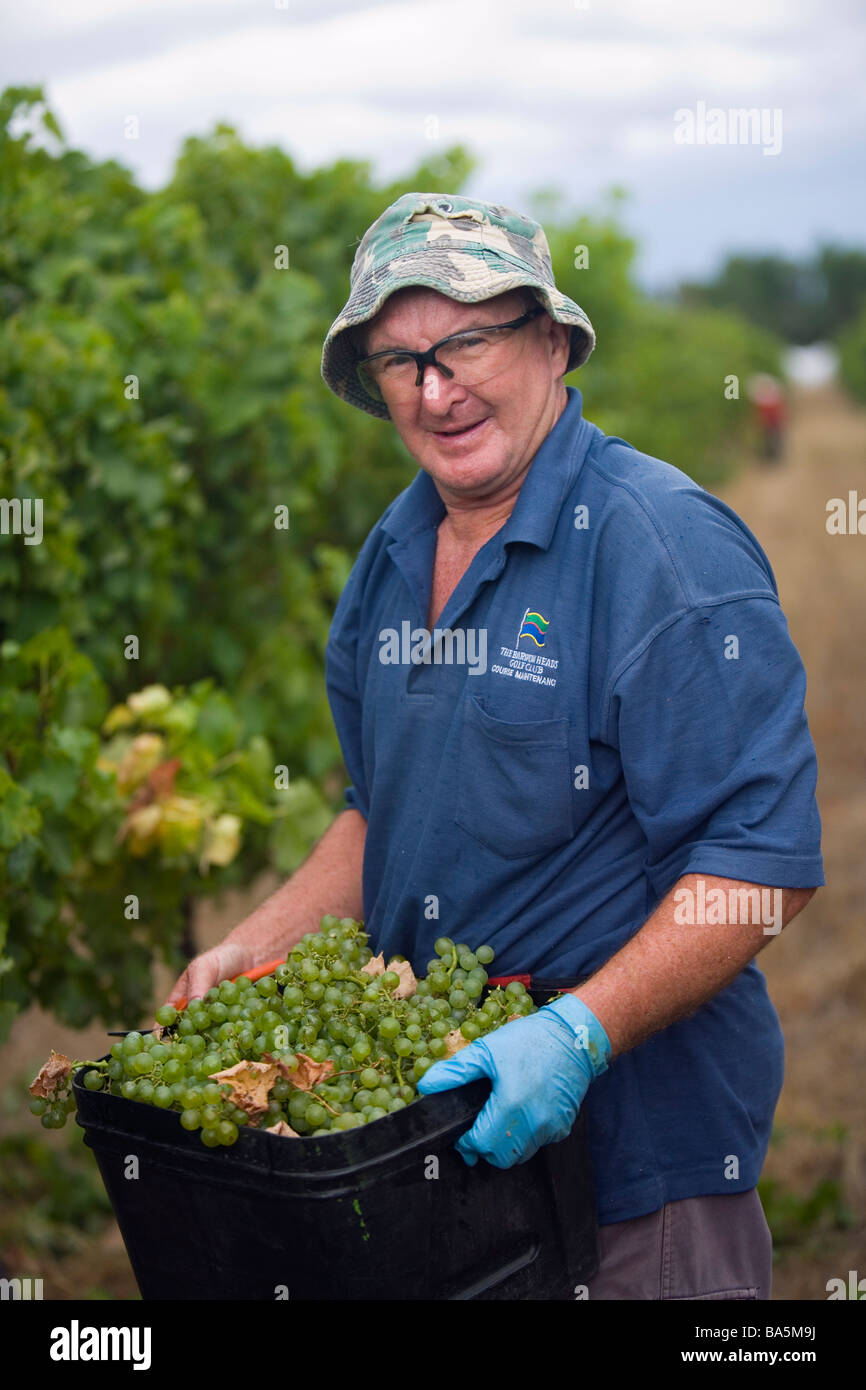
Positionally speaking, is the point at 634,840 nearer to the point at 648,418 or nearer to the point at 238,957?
the point at 238,957

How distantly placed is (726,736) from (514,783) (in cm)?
33

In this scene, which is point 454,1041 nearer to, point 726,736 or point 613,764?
point 613,764

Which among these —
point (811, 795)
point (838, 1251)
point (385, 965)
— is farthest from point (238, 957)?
point (838, 1251)

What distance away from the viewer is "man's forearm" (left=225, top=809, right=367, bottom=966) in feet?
7.92

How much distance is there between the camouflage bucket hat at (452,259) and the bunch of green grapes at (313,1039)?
968 mm

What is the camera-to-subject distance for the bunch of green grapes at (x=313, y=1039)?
174cm

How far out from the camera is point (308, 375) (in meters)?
4.52

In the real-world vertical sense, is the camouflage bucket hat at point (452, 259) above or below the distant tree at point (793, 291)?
below

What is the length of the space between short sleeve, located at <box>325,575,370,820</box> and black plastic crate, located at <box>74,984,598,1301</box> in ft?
2.66

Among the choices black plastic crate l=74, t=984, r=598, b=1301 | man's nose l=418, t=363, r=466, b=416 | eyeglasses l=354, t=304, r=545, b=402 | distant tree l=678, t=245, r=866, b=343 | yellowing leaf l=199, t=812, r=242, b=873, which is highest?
distant tree l=678, t=245, r=866, b=343

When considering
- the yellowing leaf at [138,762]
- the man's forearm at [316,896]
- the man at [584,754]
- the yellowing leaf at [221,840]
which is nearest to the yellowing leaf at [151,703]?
the yellowing leaf at [138,762]

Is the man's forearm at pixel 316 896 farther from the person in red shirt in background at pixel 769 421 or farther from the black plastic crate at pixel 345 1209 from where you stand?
the person in red shirt in background at pixel 769 421

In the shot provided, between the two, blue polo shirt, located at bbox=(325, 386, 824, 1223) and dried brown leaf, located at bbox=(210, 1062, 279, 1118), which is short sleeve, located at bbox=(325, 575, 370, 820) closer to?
blue polo shirt, located at bbox=(325, 386, 824, 1223)

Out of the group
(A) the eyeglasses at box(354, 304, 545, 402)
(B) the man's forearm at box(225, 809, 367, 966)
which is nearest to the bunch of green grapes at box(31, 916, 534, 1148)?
(B) the man's forearm at box(225, 809, 367, 966)
